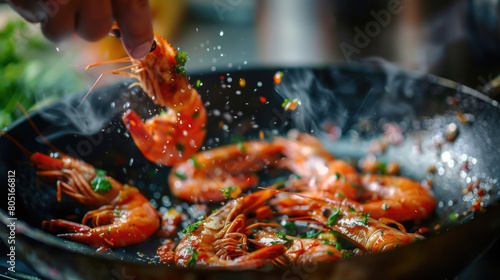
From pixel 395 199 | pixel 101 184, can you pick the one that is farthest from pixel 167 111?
pixel 395 199

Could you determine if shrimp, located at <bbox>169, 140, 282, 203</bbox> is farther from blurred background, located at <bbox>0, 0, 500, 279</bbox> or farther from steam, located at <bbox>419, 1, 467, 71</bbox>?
steam, located at <bbox>419, 1, 467, 71</bbox>

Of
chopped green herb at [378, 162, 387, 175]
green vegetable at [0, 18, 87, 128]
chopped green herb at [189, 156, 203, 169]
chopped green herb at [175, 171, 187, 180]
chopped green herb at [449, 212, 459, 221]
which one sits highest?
chopped green herb at [449, 212, 459, 221]

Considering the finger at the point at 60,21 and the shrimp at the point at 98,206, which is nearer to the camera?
the finger at the point at 60,21

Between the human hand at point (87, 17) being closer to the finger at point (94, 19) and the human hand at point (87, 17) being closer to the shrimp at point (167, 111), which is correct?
the finger at point (94, 19)

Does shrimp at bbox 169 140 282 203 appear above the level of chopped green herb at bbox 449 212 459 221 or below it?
below

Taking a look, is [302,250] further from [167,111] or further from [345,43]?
[345,43]

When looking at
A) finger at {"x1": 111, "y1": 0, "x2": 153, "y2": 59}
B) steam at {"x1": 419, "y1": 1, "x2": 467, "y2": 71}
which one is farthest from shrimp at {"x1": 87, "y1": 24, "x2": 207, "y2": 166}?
steam at {"x1": 419, "y1": 1, "x2": 467, "y2": 71}

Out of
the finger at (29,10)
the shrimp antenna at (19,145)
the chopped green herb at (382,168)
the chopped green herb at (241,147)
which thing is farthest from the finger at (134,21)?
the chopped green herb at (382,168)
